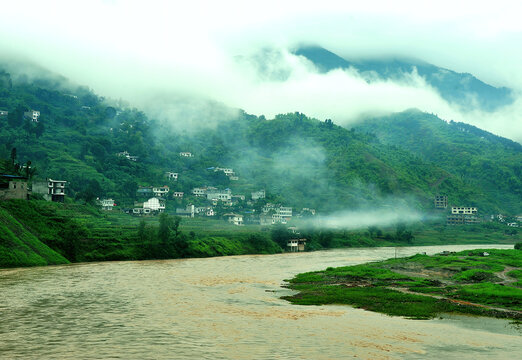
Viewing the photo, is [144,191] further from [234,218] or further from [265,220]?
[265,220]

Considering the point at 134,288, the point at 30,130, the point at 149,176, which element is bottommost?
the point at 134,288

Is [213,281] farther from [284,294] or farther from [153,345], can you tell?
[153,345]

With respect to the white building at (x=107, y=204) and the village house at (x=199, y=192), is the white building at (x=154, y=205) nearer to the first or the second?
the white building at (x=107, y=204)

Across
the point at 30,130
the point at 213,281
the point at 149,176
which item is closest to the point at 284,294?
the point at 213,281

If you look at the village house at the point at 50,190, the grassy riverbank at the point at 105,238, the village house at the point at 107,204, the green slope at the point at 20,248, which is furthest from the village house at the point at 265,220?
the green slope at the point at 20,248

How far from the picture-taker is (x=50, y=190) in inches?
4658

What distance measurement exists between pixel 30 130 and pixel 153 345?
Result: 179147 mm

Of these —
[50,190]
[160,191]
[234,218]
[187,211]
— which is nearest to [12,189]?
[50,190]

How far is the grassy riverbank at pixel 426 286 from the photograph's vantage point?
46078 millimetres

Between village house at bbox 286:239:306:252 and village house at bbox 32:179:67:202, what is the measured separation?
58973 millimetres

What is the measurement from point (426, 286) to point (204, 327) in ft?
109

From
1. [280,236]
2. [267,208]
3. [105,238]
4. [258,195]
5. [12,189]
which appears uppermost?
[258,195]

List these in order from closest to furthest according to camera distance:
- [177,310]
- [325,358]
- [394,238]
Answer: [325,358]
[177,310]
[394,238]

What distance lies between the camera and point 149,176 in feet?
631
